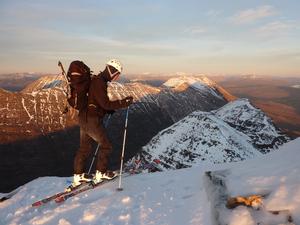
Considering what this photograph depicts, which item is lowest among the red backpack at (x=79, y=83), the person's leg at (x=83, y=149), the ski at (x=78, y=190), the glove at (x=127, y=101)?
the ski at (x=78, y=190)

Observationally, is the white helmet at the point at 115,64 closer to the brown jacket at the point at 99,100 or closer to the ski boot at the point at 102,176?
→ the brown jacket at the point at 99,100

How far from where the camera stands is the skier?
12.0 metres

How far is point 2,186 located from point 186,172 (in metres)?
145

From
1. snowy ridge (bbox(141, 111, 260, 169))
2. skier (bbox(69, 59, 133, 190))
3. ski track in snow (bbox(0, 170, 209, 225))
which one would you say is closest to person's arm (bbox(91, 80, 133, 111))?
skier (bbox(69, 59, 133, 190))

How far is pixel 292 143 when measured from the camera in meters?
12.6

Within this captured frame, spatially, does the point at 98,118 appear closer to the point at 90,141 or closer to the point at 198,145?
the point at 90,141

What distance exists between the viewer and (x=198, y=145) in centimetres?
12962

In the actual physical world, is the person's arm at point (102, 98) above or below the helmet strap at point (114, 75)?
below

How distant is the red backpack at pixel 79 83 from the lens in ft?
38.4

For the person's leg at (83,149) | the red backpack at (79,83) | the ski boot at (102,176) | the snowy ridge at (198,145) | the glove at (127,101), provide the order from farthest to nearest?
the snowy ridge at (198,145) → the ski boot at (102,176) → the person's leg at (83,149) → the glove at (127,101) → the red backpack at (79,83)

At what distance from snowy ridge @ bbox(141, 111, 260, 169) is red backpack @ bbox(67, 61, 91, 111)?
99.4 metres

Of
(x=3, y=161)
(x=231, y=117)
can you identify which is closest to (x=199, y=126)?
(x=231, y=117)

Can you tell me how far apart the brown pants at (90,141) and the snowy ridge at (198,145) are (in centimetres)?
9813

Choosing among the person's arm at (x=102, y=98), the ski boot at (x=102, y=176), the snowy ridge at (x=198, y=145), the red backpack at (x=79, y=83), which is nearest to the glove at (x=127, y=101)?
the person's arm at (x=102, y=98)
